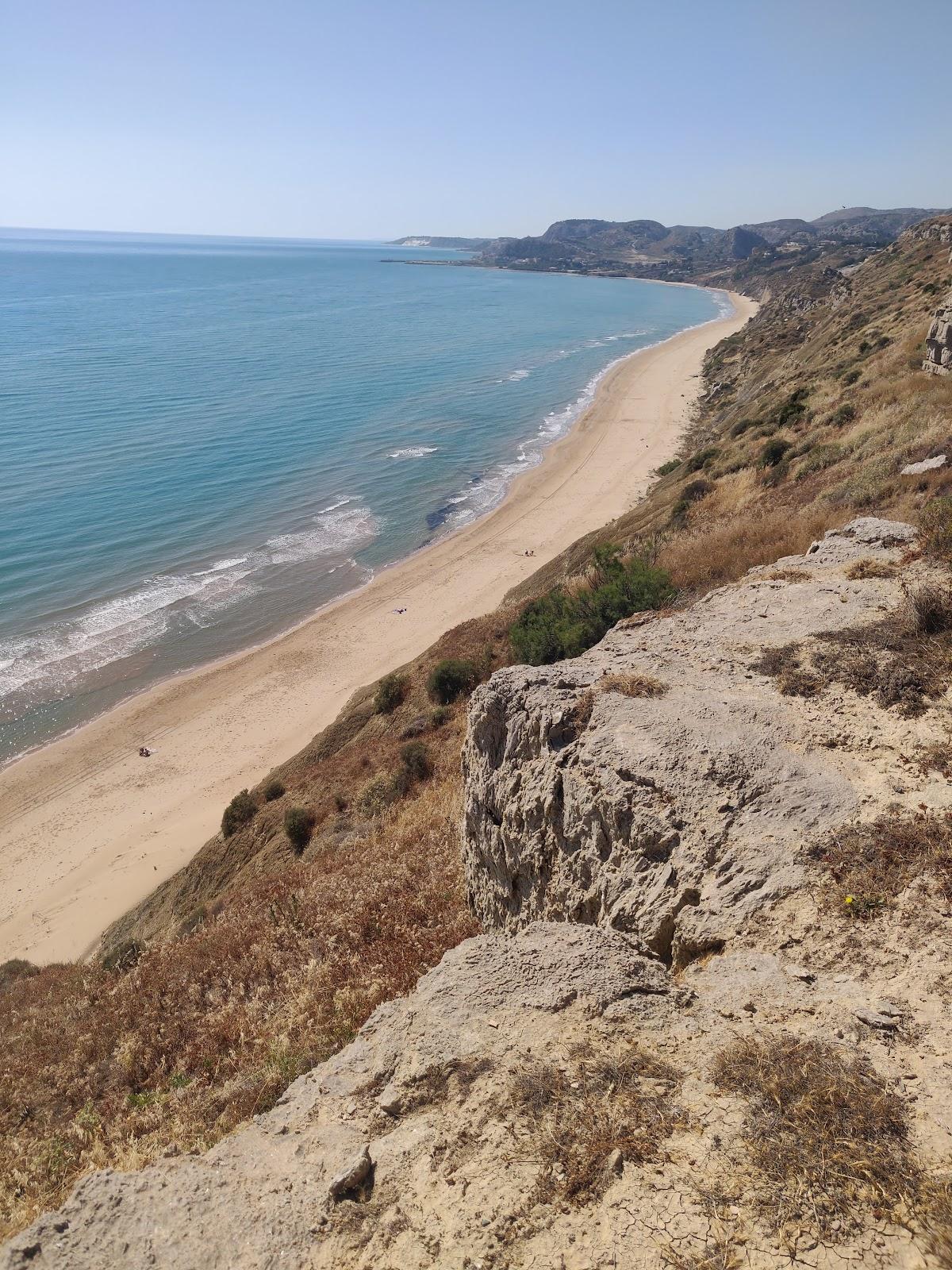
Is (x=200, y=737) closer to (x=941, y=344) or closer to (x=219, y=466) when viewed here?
(x=219, y=466)

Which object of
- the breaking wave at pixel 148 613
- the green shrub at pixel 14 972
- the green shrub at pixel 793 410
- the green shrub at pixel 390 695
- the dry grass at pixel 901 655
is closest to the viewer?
the dry grass at pixel 901 655

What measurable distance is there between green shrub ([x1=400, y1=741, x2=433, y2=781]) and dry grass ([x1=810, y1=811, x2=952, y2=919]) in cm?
1117

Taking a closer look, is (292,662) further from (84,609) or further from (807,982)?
(807,982)

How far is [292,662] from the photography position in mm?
32062

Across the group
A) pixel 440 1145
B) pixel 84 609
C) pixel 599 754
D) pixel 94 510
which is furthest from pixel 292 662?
pixel 440 1145

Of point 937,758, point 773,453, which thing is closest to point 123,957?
point 937,758

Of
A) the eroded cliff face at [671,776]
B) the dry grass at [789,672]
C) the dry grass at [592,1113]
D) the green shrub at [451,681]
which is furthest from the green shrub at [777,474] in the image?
the dry grass at [592,1113]

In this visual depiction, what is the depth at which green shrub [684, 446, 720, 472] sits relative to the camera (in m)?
33.7

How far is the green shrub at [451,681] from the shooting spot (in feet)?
65.0

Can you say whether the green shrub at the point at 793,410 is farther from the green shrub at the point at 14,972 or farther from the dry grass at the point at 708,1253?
the green shrub at the point at 14,972

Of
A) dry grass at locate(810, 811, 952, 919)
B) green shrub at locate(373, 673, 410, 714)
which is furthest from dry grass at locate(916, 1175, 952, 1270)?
green shrub at locate(373, 673, 410, 714)

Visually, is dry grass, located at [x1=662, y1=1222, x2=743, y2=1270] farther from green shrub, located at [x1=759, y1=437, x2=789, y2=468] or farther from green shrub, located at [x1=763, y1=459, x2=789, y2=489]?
green shrub, located at [x1=759, y1=437, x2=789, y2=468]

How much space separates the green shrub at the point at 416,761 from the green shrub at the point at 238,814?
506cm

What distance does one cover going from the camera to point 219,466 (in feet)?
173
